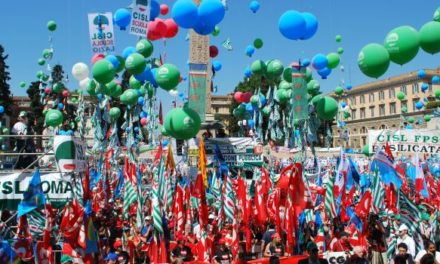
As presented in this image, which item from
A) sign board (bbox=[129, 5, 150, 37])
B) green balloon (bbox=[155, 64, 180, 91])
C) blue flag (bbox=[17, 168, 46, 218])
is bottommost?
blue flag (bbox=[17, 168, 46, 218])

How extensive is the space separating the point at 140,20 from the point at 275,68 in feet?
21.5

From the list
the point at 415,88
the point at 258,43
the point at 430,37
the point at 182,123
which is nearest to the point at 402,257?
the point at 430,37

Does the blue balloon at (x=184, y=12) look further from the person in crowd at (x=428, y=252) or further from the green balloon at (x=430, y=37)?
the person in crowd at (x=428, y=252)

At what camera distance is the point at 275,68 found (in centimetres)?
2050

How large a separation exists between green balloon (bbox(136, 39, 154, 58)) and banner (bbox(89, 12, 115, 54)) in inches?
33.7

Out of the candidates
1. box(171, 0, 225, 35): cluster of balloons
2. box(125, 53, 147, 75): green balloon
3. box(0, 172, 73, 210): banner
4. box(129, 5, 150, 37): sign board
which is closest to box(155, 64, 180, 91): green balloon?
box(171, 0, 225, 35): cluster of balloons

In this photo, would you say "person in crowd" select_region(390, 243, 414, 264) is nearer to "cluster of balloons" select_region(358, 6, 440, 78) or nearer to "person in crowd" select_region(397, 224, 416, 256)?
"person in crowd" select_region(397, 224, 416, 256)

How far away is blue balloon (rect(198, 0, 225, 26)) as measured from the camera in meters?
11.9

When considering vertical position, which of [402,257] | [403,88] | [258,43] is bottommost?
[402,257]

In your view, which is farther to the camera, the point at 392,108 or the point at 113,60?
the point at 392,108

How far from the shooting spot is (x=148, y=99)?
84.8 ft

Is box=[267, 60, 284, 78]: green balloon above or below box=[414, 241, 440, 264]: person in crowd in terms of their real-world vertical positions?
above

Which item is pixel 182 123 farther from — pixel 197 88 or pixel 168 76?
pixel 197 88

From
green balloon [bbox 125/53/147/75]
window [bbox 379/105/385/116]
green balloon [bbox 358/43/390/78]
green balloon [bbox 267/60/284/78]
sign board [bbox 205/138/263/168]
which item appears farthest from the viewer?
window [bbox 379/105/385/116]
